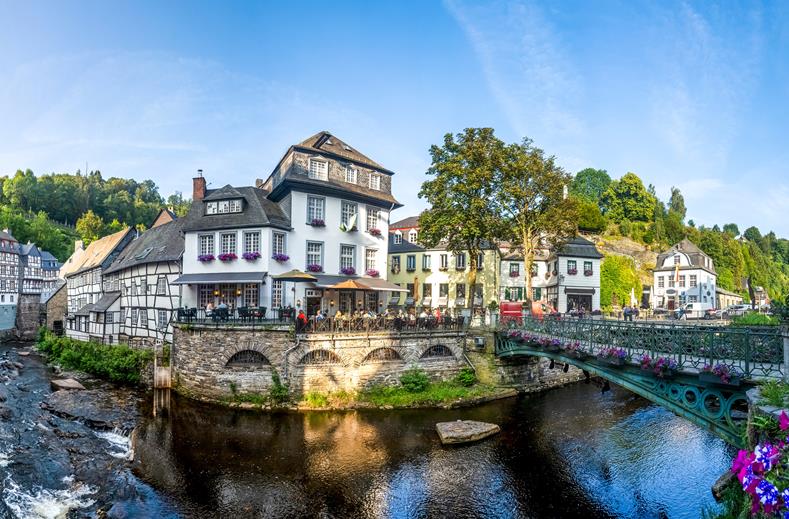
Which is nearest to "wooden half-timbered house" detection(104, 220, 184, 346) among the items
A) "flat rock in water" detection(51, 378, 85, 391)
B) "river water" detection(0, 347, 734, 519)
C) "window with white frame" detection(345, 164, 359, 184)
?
"flat rock in water" detection(51, 378, 85, 391)

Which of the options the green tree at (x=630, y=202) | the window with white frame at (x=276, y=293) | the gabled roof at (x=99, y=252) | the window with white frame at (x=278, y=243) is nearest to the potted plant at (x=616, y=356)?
the window with white frame at (x=276, y=293)

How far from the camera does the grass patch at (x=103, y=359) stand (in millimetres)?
28594

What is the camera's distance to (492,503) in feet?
44.3

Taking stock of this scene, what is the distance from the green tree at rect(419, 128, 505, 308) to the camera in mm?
28812

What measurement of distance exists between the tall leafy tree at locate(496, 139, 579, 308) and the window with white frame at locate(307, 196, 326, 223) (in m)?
11.7

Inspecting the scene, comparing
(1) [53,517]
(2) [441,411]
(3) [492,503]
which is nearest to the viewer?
(1) [53,517]

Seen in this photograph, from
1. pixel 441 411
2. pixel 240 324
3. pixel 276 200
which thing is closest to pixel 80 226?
pixel 276 200

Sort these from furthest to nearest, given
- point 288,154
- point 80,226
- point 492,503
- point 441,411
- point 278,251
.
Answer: point 80,226
point 288,154
point 278,251
point 441,411
point 492,503

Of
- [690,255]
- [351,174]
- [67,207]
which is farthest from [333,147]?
[67,207]

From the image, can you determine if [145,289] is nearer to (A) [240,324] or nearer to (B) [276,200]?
(B) [276,200]

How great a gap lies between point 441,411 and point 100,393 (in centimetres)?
1933

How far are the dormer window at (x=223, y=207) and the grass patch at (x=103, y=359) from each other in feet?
32.1

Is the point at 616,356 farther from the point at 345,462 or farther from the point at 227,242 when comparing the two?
the point at 227,242

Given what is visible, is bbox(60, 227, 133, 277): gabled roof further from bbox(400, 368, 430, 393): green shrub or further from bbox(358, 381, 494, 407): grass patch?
bbox(400, 368, 430, 393): green shrub
